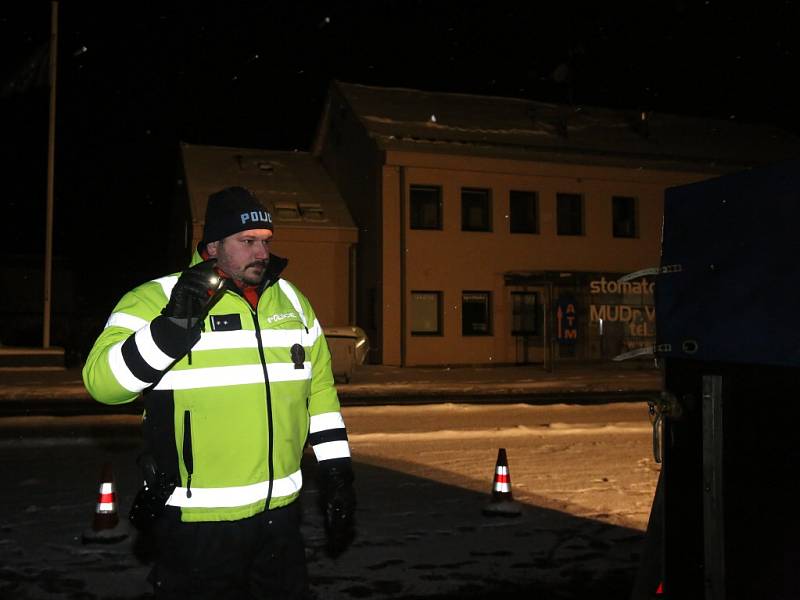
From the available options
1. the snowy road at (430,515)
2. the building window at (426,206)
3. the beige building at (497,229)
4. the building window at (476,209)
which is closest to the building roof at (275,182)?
the beige building at (497,229)

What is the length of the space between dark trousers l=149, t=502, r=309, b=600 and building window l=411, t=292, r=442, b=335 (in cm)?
2281

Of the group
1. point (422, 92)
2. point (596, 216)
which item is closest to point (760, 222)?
point (596, 216)

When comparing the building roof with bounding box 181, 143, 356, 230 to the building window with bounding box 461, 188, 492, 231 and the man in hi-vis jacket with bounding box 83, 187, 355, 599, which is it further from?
the man in hi-vis jacket with bounding box 83, 187, 355, 599

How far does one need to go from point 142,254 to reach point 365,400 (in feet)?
112

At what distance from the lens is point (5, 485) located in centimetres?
774

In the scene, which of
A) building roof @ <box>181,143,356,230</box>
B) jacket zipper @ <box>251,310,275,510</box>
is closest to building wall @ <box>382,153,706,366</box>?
building roof @ <box>181,143,356,230</box>

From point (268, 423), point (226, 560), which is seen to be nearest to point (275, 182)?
point (268, 423)

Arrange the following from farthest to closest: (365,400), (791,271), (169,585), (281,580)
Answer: (365,400), (281,580), (169,585), (791,271)

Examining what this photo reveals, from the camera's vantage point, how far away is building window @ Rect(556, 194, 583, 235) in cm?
2828

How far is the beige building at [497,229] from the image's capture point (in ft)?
85.0

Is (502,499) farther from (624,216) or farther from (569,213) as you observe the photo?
(624,216)

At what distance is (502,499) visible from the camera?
6.89 metres

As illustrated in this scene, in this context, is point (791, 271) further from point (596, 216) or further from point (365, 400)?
point (596, 216)

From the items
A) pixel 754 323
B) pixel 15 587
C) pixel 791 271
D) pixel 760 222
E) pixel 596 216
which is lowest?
pixel 15 587
